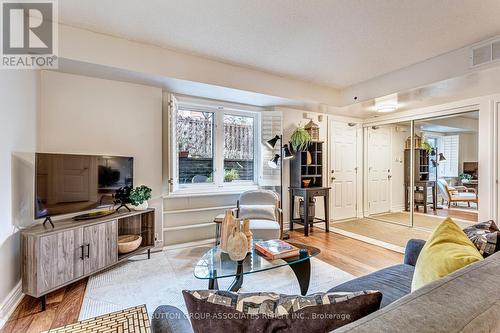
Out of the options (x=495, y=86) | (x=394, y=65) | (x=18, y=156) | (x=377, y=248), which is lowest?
(x=377, y=248)

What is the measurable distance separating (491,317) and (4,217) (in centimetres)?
291

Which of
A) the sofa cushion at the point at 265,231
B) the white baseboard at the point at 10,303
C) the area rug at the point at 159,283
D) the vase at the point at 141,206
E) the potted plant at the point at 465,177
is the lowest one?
the area rug at the point at 159,283

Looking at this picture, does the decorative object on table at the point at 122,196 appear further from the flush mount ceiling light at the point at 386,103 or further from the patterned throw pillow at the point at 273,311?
the flush mount ceiling light at the point at 386,103

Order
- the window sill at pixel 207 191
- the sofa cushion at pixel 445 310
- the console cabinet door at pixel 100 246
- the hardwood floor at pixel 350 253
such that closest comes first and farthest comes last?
the sofa cushion at pixel 445 310 → the console cabinet door at pixel 100 246 → the hardwood floor at pixel 350 253 → the window sill at pixel 207 191

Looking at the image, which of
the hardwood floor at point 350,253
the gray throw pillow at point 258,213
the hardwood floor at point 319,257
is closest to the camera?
the hardwood floor at point 319,257

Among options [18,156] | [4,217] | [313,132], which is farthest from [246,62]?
[4,217]

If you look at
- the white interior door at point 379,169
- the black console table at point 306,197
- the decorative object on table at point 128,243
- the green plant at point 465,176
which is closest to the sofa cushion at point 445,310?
the decorative object on table at point 128,243

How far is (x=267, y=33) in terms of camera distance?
101 inches

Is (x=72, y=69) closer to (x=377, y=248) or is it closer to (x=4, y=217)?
(x=4, y=217)

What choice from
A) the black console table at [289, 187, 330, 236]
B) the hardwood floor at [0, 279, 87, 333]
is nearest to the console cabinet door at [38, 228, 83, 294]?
the hardwood floor at [0, 279, 87, 333]

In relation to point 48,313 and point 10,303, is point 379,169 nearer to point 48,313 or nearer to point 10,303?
point 48,313

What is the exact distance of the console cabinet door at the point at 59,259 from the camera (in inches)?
79.9

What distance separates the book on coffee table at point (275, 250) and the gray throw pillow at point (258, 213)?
3.95 ft

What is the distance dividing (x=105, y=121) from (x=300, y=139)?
119 inches
